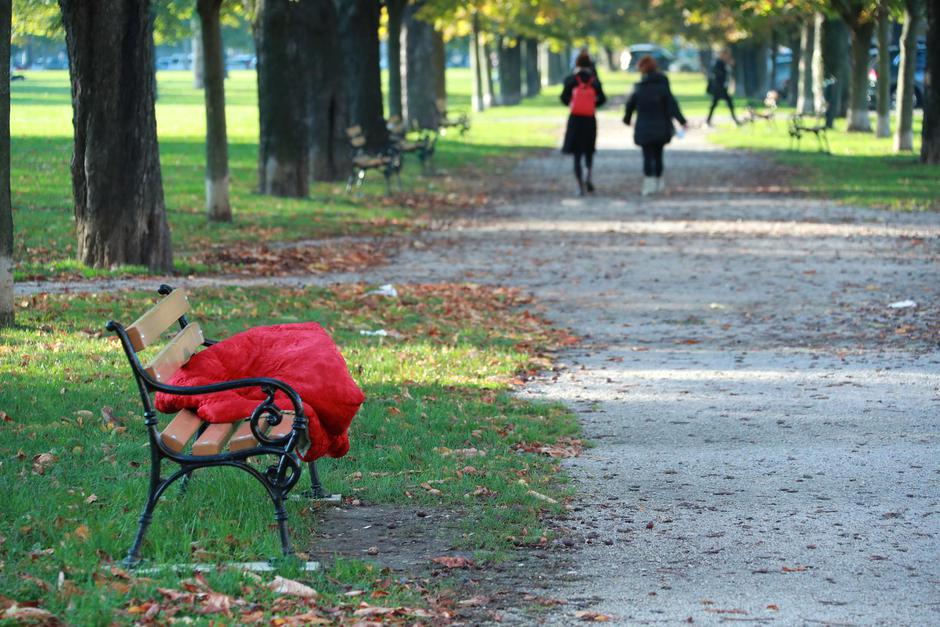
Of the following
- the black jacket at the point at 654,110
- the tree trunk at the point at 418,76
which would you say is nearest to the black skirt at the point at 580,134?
the black jacket at the point at 654,110

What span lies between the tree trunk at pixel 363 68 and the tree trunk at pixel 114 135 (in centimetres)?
1236

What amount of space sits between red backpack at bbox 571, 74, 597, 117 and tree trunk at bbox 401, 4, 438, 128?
1376 centimetres

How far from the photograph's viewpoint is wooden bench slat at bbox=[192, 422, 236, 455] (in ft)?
18.2

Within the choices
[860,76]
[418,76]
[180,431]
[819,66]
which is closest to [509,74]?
[819,66]

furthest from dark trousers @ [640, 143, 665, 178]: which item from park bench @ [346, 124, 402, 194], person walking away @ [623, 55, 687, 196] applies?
park bench @ [346, 124, 402, 194]

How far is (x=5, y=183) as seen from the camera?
997 centimetres

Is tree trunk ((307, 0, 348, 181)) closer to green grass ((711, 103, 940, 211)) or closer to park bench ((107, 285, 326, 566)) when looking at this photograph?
green grass ((711, 103, 940, 211))

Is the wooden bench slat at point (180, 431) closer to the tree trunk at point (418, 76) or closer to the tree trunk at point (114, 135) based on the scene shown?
the tree trunk at point (114, 135)

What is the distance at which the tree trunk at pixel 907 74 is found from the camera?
27.1 meters

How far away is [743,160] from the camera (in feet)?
98.8

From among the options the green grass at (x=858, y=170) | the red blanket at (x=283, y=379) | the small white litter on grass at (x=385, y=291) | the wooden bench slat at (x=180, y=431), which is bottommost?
the small white litter on grass at (x=385, y=291)

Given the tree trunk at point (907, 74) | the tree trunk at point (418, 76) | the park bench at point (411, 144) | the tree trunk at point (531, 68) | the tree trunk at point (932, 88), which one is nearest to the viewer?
the tree trunk at point (932, 88)

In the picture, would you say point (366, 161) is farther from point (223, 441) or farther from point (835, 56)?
point (835, 56)

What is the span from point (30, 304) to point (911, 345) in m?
6.53
